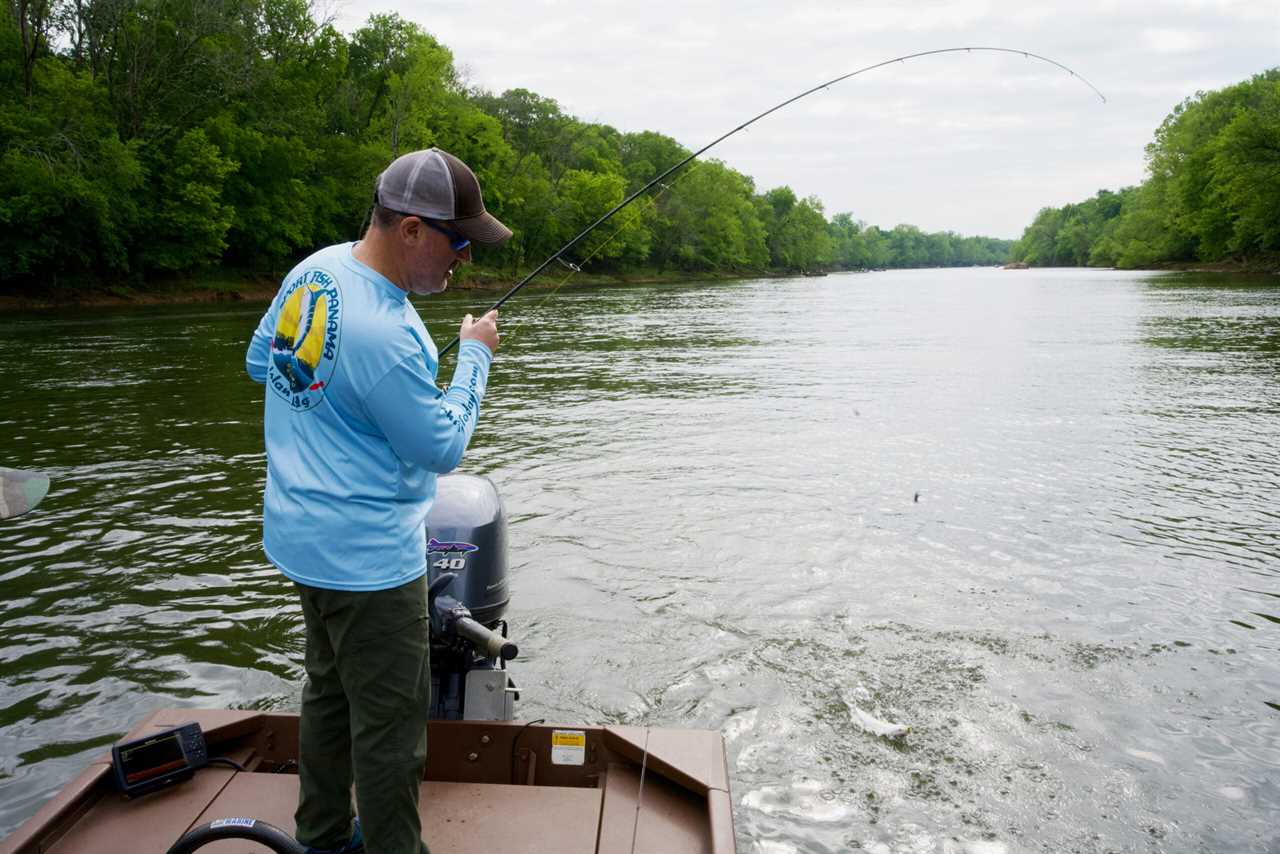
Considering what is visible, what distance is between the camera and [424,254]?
2561mm

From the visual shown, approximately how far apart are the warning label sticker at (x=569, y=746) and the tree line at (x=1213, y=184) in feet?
227

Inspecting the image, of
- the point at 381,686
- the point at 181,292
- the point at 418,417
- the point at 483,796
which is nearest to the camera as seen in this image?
the point at 418,417

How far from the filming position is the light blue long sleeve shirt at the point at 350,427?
240 cm

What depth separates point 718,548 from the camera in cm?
769

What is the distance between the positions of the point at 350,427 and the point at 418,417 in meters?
0.20

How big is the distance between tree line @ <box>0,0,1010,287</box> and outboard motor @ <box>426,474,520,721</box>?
51.7 feet

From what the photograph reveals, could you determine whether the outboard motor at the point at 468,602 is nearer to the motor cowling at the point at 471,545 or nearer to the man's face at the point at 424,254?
the motor cowling at the point at 471,545

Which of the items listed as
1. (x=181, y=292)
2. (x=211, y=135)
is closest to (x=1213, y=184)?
(x=211, y=135)

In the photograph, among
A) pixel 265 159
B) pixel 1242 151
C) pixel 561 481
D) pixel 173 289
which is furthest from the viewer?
pixel 1242 151

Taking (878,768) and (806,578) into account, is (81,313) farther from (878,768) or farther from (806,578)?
(878,768)

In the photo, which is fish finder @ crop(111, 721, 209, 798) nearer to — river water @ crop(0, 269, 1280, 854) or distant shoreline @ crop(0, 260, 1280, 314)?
river water @ crop(0, 269, 1280, 854)

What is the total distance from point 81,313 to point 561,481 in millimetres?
29747

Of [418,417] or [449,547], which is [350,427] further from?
[449,547]

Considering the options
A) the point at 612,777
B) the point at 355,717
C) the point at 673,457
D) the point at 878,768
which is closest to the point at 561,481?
the point at 673,457
